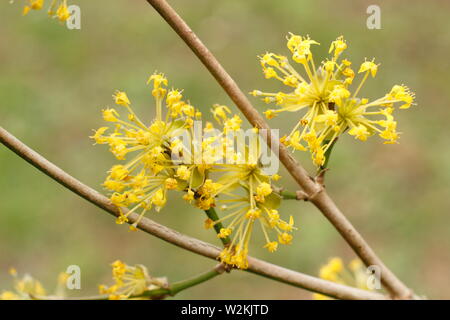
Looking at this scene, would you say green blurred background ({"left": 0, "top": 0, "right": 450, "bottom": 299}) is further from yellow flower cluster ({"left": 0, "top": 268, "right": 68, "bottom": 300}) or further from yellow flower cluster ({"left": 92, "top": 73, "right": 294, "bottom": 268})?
yellow flower cluster ({"left": 92, "top": 73, "right": 294, "bottom": 268})

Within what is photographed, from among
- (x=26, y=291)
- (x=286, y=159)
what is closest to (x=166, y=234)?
(x=286, y=159)

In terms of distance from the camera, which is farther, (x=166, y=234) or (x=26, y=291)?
(x=26, y=291)

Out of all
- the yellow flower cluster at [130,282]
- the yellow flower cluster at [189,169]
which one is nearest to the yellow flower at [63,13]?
the yellow flower cluster at [189,169]

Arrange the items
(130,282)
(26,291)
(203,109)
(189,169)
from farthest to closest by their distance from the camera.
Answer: (203,109) < (26,291) < (130,282) < (189,169)

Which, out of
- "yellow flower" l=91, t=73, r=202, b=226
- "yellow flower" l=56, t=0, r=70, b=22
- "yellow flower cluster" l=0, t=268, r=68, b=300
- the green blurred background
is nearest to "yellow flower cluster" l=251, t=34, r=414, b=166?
"yellow flower" l=91, t=73, r=202, b=226

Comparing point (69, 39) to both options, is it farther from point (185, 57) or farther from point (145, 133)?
point (145, 133)

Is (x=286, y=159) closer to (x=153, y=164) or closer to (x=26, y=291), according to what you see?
(x=153, y=164)
